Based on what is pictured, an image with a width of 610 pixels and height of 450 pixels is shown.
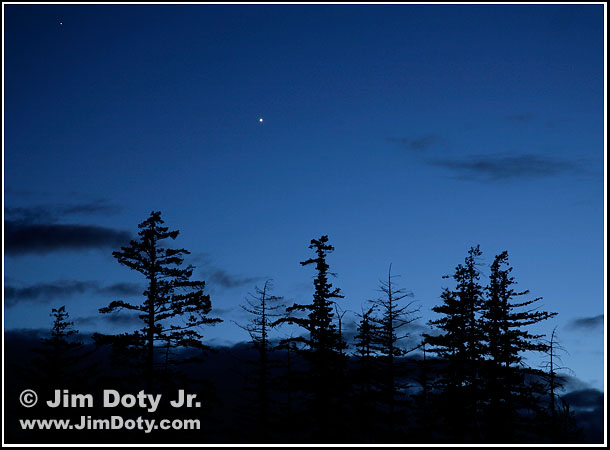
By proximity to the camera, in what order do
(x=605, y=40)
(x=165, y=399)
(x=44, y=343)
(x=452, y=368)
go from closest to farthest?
(x=605, y=40)
(x=165, y=399)
(x=452, y=368)
(x=44, y=343)

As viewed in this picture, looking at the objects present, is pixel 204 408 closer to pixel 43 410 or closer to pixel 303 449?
pixel 303 449

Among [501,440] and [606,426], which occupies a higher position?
[606,426]

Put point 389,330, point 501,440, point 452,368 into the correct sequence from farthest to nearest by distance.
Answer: point 452,368 < point 389,330 < point 501,440

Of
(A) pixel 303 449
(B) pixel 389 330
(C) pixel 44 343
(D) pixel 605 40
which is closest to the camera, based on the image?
(D) pixel 605 40

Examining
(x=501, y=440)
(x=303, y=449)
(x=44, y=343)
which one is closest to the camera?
(x=303, y=449)

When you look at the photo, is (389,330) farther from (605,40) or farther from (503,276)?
(605,40)

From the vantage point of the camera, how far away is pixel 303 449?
103 feet

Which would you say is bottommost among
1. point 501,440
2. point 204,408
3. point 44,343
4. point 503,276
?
point 501,440

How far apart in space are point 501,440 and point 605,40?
26248mm

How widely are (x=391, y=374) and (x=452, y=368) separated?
23.0 feet

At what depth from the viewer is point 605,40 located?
1087 inches

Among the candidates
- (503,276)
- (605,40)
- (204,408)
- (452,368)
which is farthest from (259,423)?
(605,40)

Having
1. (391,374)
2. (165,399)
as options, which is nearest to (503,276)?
(391,374)

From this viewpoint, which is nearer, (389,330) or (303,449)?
(303,449)
